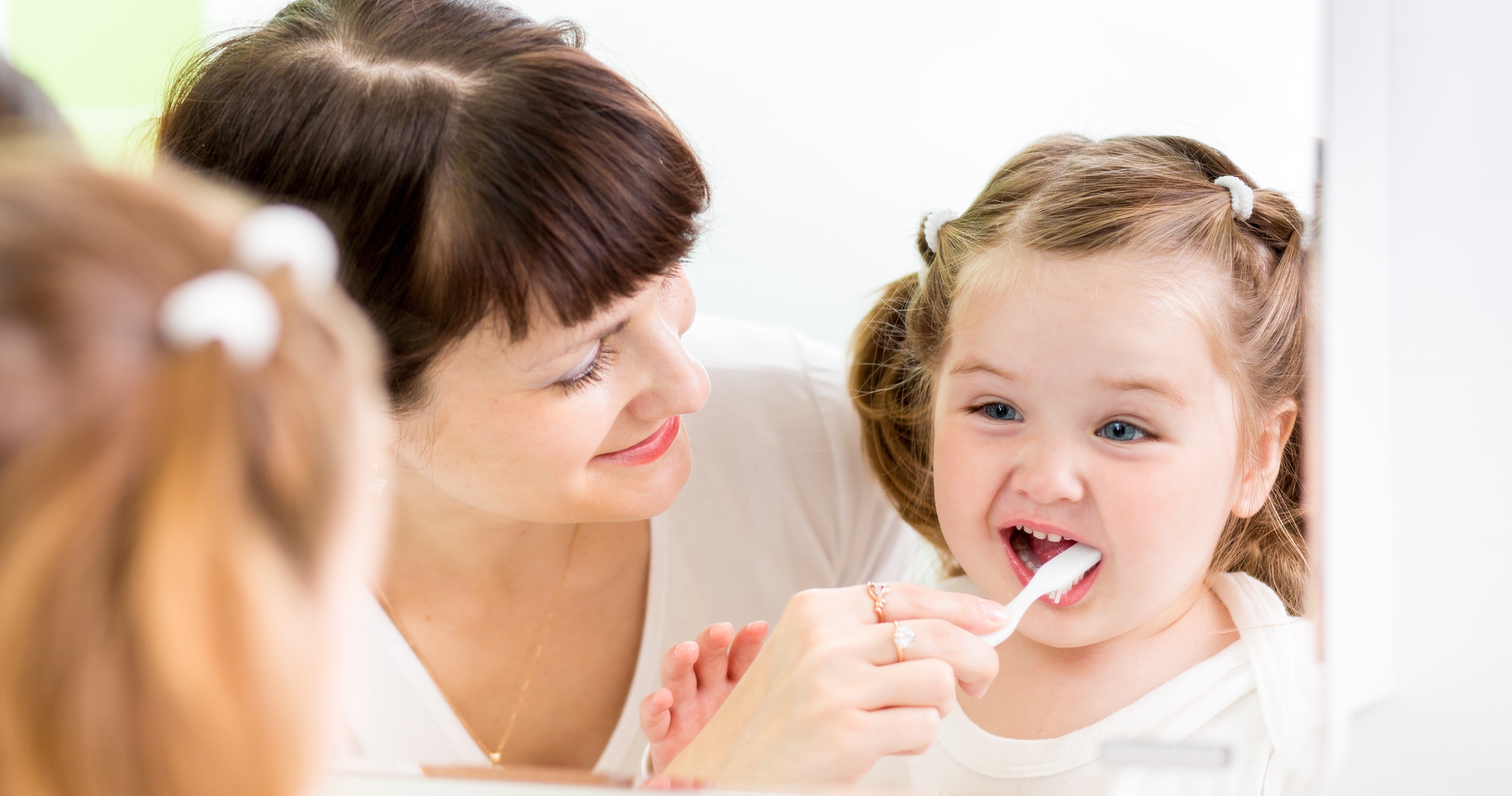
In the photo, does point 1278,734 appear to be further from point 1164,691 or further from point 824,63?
point 824,63

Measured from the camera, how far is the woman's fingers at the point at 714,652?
2.62ft

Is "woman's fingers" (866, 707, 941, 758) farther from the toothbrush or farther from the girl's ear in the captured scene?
the girl's ear

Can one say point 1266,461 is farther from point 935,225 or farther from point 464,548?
point 464,548

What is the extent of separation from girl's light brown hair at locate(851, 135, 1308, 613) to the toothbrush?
10 cm

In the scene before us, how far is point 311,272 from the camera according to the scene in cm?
40

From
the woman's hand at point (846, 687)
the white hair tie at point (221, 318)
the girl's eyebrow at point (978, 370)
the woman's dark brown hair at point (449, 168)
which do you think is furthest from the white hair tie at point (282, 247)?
the girl's eyebrow at point (978, 370)

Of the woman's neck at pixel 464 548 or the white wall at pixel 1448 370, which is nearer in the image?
the white wall at pixel 1448 370

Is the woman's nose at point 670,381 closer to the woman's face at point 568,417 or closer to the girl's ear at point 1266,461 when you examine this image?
the woman's face at point 568,417

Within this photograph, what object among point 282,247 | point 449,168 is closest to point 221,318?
point 282,247

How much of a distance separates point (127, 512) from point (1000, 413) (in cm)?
59

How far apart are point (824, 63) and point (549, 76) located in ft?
0.68

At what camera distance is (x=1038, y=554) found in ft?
2.60

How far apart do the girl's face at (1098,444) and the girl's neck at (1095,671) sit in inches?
0.4

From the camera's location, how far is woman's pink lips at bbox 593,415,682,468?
80 centimetres
